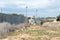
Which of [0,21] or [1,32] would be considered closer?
[1,32]

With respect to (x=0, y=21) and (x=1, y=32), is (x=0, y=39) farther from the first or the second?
(x=0, y=21)

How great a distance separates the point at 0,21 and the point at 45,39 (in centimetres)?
768

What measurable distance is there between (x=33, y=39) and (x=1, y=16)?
8003mm

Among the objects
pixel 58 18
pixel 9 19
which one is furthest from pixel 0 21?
pixel 58 18

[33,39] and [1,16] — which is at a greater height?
[1,16]

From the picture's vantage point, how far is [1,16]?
2488 cm

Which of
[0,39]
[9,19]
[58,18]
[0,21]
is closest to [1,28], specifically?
[0,21]

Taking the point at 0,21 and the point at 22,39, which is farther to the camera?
the point at 0,21

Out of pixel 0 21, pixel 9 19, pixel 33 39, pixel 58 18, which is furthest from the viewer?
pixel 58 18

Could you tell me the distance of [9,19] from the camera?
97.1ft

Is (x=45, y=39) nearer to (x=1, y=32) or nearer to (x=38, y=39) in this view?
(x=38, y=39)

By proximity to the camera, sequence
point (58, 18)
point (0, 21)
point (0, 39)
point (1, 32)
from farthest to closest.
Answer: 1. point (58, 18)
2. point (0, 21)
3. point (1, 32)
4. point (0, 39)

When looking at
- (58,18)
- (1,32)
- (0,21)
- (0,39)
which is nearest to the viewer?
(0,39)

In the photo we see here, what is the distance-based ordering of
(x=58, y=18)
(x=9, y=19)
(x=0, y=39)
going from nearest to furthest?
(x=0, y=39) < (x=9, y=19) < (x=58, y=18)
